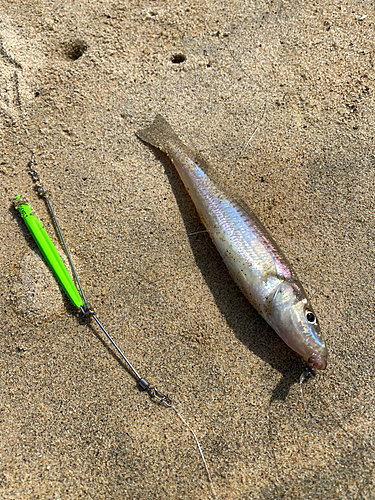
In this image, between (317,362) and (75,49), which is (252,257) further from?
(75,49)

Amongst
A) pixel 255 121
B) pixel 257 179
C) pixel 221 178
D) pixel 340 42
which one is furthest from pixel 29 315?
pixel 340 42

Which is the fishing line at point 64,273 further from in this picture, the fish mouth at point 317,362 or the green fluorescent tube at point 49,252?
the fish mouth at point 317,362

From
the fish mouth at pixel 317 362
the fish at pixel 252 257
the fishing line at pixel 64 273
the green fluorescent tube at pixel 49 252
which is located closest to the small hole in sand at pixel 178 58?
the fish at pixel 252 257

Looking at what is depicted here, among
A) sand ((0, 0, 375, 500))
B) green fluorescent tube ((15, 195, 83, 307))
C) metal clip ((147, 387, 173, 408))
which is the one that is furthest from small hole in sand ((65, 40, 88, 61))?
metal clip ((147, 387, 173, 408))

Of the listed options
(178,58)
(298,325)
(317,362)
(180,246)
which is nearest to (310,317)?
(298,325)

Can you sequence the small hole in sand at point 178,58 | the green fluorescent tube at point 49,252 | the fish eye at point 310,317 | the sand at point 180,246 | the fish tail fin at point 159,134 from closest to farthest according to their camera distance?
the sand at point 180,246, the fish eye at point 310,317, the green fluorescent tube at point 49,252, the fish tail fin at point 159,134, the small hole in sand at point 178,58

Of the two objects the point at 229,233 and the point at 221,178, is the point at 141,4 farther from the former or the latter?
the point at 229,233
